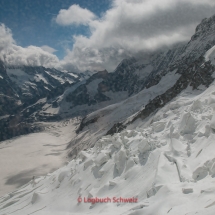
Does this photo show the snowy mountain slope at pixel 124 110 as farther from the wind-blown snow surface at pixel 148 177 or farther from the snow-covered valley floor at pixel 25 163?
the wind-blown snow surface at pixel 148 177

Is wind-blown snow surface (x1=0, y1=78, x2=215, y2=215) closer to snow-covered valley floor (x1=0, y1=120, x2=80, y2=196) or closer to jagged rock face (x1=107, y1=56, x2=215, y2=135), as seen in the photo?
jagged rock face (x1=107, y1=56, x2=215, y2=135)

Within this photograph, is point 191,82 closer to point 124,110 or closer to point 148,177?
point 148,177

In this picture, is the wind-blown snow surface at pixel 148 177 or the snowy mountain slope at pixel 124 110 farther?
the snowy mountain slope at pixel 124 110

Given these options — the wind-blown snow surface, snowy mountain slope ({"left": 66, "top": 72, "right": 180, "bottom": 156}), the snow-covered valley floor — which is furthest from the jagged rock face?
snowy mountain slope ({"left": 66, "top": 72, "right": 180, "bottom": 156})

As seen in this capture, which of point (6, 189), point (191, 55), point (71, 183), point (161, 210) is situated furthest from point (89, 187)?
point (191, 55)

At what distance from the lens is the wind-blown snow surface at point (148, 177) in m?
13.4

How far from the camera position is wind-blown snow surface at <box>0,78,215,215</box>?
1343 cm

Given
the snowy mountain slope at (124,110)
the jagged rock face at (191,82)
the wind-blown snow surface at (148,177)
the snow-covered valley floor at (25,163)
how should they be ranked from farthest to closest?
1. the snowy mountain slope at (124,110)
2. the snow-covered valley floor at (25,163)
3. the jagged rock face at (191,82)
4. the wind-blown snow surface at (148,177)

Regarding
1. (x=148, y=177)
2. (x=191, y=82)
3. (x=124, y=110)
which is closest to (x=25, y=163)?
(x=124, y=110)

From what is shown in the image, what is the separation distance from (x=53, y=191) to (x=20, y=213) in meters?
4.34

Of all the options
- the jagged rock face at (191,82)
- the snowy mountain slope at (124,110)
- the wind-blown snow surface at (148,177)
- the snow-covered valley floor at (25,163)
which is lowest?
the wind-blown snow surface at (148,177)

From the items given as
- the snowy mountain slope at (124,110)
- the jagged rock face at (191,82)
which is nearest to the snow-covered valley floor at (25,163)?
the snowy mountain slope at (124,110)

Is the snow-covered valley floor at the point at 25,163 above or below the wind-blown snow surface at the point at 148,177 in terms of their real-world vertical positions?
above

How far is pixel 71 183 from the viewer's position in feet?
92.4
